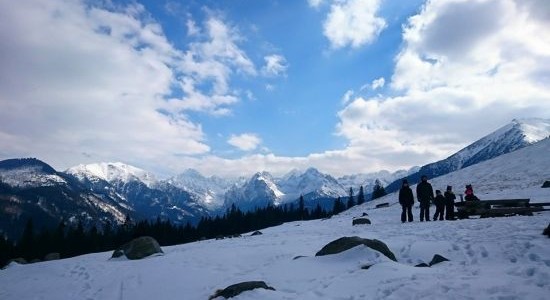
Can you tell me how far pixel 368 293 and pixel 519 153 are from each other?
95109 millimetres

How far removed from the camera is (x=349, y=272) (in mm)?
13617

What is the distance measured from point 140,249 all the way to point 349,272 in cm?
1723

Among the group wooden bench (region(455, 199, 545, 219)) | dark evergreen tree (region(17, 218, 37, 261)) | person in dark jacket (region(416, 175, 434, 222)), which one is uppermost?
person in dark jacket (region(416, 175, 434, 222))

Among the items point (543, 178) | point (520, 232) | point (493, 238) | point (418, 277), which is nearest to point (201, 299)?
point (418, 277)

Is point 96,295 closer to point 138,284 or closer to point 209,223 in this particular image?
point 138,284

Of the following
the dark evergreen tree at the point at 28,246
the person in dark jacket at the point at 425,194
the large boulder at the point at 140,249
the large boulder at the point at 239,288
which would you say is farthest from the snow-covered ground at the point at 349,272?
the dark evergreen tree at the point at 28,246

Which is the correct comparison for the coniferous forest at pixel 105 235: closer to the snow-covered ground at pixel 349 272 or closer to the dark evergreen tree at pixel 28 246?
the dark evergreen tree at pixel 28 246

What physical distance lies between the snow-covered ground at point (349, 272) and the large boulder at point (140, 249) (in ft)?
5.79

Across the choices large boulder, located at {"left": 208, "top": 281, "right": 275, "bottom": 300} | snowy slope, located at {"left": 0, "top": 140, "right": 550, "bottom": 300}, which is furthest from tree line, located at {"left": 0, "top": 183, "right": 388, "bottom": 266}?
large boulder, located at {"left": 208, "top": 281, "right": 275, "bottom": 300}

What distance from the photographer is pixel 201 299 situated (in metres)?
13.8

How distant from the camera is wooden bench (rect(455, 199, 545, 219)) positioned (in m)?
26.3

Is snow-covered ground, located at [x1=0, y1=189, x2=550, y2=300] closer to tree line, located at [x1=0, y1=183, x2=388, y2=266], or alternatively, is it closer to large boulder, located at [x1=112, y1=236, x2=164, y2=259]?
large boulder, located at [x1=112, y1=236, x2=164, y2=259]

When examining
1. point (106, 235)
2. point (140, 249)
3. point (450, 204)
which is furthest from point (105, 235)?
point (450, 204)

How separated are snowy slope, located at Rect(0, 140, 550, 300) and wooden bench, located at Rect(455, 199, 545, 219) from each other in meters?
5.22
